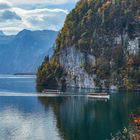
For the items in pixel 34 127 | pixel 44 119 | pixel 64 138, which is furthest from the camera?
pixel 44 119

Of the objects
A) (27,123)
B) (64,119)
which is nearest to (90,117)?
(64,119)

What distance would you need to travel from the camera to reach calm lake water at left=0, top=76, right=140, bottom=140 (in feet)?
372

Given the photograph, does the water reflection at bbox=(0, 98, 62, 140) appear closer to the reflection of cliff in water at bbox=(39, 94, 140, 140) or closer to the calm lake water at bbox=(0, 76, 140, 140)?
the calm lake water at bbox=(0, 76, 140, 140)

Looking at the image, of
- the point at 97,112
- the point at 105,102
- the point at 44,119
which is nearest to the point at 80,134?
the point at 44,119

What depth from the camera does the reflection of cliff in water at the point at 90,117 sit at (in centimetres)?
11469

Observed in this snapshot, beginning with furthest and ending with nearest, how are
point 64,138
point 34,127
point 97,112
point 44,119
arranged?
point 97,112
point 44,119
point 34,127
point 64,138

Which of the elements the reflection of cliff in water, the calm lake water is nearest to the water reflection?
the calm lake water

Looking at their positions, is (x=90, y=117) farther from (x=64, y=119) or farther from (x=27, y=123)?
(x=27, y=123)

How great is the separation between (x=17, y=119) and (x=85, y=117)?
71.1 feet

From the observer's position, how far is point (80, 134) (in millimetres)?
114375

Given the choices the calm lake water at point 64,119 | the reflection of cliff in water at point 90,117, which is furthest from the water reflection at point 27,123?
the reflection of cliff in water at point 90,117

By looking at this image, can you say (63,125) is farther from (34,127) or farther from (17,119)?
(17,119)

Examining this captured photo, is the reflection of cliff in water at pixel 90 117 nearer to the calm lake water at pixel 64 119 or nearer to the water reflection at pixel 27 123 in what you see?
the calm lake water at pixel 64 119

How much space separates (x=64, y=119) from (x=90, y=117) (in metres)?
9.35
